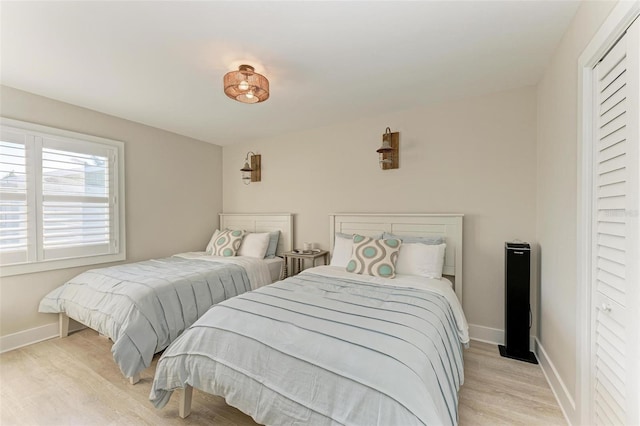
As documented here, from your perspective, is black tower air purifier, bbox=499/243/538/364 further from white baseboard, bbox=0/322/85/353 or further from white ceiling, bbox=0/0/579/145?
white baseboard, bbox=0/322/85/353

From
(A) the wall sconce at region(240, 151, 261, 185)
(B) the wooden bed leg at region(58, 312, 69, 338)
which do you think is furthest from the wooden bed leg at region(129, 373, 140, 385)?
(A) the wall sconce at region(240, 151, 261, 185)

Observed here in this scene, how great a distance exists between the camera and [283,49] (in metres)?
1.88

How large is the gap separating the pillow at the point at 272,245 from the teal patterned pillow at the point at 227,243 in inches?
16.4

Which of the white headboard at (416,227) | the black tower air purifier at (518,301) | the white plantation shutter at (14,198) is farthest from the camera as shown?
the white headboard at (416,227)

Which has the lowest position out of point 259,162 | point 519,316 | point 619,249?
point 519,316

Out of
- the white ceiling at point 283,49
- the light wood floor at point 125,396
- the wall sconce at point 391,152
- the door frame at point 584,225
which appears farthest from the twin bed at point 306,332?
the white ceiling at point 283,49

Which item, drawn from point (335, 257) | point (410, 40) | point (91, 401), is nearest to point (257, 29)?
point (410, 40)

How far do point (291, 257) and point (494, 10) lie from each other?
3001mm

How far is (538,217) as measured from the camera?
93.0 inches

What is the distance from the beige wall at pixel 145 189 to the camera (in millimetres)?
2529

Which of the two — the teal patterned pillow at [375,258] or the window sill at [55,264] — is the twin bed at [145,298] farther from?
the teal patterned pillow at [375,258]

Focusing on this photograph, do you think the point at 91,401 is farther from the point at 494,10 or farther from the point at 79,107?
the point at 494,10

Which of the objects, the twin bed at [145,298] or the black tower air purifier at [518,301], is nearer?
the twin bed at [145,298]

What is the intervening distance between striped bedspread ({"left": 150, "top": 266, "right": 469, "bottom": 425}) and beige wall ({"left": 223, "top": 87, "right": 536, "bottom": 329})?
1.10m
